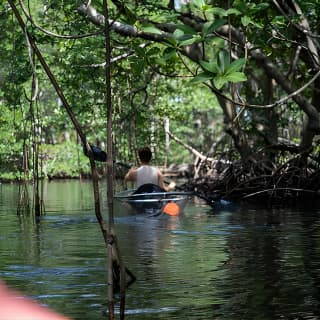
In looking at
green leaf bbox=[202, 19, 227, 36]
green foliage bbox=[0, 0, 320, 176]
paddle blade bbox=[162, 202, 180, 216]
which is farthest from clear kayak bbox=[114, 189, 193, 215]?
green leaf bbox=[202, 19, 227, 36]

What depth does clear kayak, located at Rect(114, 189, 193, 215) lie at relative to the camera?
37.5ft

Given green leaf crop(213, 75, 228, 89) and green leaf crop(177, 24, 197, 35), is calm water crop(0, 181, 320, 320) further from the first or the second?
green leaf crop(177, 24, 197, 35)

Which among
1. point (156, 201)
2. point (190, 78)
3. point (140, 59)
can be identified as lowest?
point (156, 201)

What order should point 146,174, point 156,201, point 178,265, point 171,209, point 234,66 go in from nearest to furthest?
point 234,66 → point 178,265 → point 156,201 → point 171,209 → point 146,174

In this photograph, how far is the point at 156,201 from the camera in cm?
1153

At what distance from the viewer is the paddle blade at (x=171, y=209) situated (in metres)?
11.8

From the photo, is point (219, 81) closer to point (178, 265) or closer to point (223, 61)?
point (223, 61)

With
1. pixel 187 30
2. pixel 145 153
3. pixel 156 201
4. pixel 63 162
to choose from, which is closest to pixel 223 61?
pixel 187 30

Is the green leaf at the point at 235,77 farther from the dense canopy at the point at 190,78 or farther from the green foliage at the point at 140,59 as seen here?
the dense canopy at the point at 190,78

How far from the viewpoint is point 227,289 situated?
5.21m

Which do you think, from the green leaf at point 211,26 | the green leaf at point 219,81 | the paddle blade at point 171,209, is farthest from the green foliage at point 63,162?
the green leaf at point 219,81

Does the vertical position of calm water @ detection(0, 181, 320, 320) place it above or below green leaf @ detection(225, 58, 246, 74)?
below

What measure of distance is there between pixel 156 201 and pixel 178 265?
4.98 metres

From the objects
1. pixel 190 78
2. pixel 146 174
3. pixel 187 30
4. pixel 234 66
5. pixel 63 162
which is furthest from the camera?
pixel 63 162
